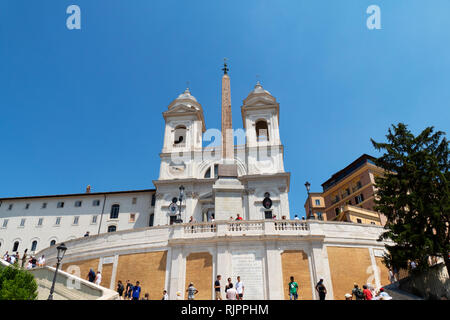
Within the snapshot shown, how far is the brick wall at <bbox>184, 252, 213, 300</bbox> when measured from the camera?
17.9 m

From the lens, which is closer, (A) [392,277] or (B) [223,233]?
(A) [392,277]

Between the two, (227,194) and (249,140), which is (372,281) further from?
(249,140)

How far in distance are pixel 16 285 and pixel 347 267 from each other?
16.5 m

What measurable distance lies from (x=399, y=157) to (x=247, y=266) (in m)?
10.0

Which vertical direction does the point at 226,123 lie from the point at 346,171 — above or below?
below

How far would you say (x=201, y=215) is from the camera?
3869 cm

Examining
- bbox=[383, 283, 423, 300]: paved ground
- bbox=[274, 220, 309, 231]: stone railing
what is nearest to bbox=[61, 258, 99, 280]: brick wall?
bbox=[274, 220, 309, 231]: stone railing

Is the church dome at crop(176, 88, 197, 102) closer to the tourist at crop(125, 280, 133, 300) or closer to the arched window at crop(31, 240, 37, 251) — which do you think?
the arched window at crop(31, 240, 37, 251)

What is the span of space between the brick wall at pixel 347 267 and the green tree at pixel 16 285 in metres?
14.9

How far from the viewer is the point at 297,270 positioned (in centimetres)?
1812

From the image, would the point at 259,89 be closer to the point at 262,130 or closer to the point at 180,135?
the point at 262,130

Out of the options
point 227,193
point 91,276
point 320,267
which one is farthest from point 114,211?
point 320,267
